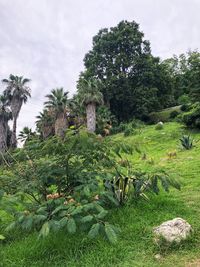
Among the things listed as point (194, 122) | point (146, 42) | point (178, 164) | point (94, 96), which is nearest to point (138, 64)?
point (146, 42)

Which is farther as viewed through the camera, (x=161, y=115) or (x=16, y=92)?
(x=161, y=115)

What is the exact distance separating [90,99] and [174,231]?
25.2 m

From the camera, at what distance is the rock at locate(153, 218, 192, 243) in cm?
400

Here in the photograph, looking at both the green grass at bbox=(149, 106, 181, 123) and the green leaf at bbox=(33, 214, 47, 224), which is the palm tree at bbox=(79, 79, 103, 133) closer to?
the green grass at bbox=(149, 106, 181, 123)

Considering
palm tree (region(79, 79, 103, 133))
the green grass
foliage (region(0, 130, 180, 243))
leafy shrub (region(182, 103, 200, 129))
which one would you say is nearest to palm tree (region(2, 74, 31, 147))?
palm tree (region(79, 79, 103, 133))

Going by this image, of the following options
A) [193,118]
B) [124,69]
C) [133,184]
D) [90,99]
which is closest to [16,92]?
[90,99]

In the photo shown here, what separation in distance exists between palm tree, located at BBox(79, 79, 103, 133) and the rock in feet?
79.2

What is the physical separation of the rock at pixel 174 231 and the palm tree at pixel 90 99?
79.2 feet

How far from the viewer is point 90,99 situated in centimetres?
2884

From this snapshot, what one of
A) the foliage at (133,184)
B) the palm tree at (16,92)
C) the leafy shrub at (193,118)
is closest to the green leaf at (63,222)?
the foliage at (133,184)

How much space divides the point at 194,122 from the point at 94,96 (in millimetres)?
10946

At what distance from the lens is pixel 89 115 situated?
28.7 m

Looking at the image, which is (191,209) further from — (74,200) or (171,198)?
(74,200)

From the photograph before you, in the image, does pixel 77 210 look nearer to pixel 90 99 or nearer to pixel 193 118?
pixel 193 118
